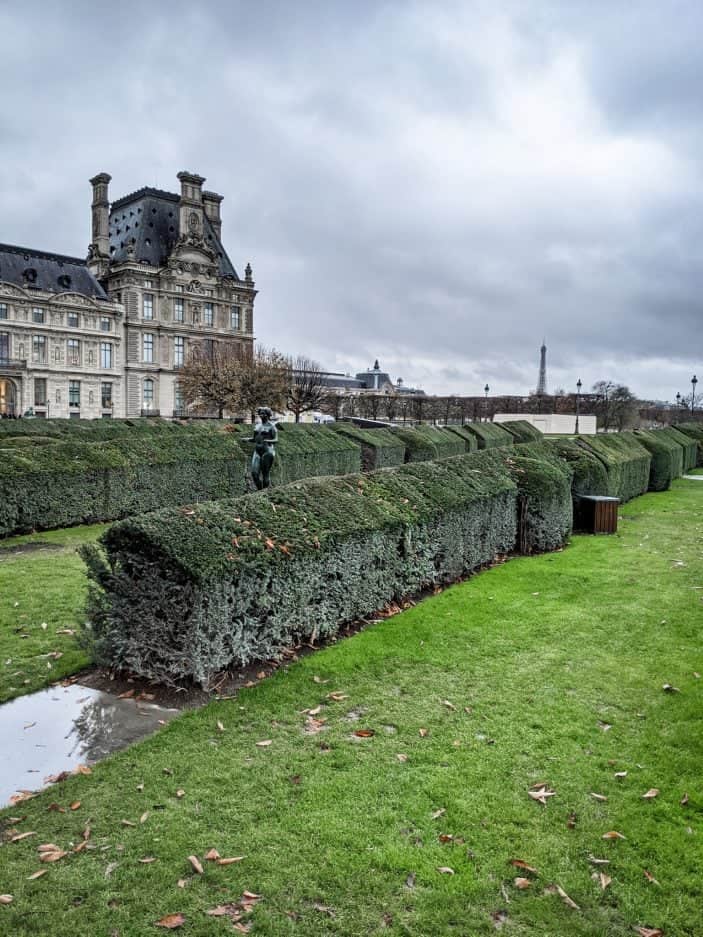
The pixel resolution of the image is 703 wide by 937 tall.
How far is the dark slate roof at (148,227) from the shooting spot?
75312mm

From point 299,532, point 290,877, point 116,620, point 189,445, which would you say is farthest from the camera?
point 189,445

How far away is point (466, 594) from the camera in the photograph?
8922mm

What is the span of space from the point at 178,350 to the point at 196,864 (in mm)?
77625

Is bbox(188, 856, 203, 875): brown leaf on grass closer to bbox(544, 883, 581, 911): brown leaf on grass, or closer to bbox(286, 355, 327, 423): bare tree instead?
bbox(544, 883, 581, 911): brown leaf on grass

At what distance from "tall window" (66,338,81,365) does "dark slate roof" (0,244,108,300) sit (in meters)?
4.86

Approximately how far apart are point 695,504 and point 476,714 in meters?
16.5

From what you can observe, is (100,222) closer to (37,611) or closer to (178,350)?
(178,350)

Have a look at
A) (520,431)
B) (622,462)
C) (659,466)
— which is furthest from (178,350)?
(622,462)

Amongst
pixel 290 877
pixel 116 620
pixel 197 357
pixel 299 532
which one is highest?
pixel 197 357

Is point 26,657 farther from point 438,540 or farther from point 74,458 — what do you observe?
point 74,458

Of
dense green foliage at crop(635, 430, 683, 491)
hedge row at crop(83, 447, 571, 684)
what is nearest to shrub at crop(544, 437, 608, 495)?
hedge row at crop(83, 447, 571, 684)

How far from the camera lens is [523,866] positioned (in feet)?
11.9

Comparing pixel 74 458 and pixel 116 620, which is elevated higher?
pixel 74 458

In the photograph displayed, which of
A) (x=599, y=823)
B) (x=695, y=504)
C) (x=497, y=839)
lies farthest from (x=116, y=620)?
(x=695, y=504)
